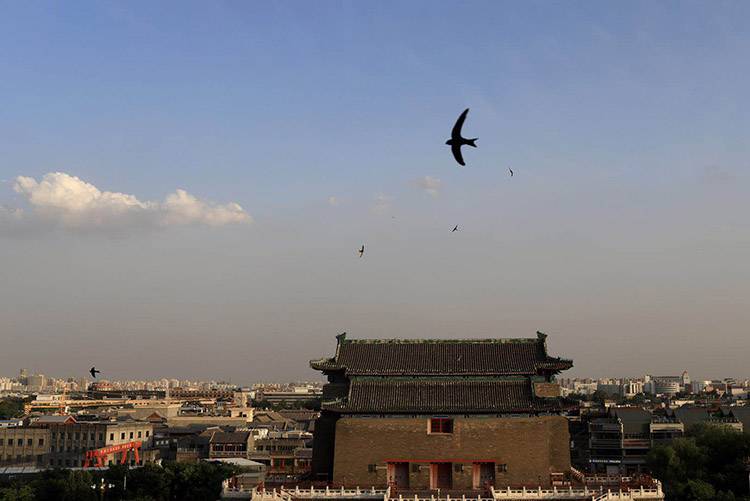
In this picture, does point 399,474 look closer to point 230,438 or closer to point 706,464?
point 706,464

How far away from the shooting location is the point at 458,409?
154ft

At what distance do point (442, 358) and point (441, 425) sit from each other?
484 cm

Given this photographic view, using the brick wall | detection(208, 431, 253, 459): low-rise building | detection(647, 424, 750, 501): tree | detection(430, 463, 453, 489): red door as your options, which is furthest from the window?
detection(208, 431, 253, 459): low-rise building

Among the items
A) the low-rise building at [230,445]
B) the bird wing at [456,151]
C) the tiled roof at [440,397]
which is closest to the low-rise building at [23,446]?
the low-rise building at [230,445]

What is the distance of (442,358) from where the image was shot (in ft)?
166

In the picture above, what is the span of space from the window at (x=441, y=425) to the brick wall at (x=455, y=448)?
354mm

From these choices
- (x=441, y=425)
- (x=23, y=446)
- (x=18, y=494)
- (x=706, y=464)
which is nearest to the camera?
(x=441, y=425)

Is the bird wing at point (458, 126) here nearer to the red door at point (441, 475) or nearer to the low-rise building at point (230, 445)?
the red door at point (441, 475)

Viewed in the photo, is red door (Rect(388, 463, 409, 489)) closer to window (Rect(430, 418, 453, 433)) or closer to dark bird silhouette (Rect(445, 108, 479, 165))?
window (Rect(430, 418, 453, 433))

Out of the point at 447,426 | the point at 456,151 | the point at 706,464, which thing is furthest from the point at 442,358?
the point at 456,151

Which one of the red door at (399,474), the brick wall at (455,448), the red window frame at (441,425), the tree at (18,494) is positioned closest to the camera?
the brick wall at (455,448)

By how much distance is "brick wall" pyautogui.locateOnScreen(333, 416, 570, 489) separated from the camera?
46.2m

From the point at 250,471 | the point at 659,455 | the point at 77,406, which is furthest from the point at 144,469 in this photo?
the point at 77,406

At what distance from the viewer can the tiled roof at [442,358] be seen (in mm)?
49119
